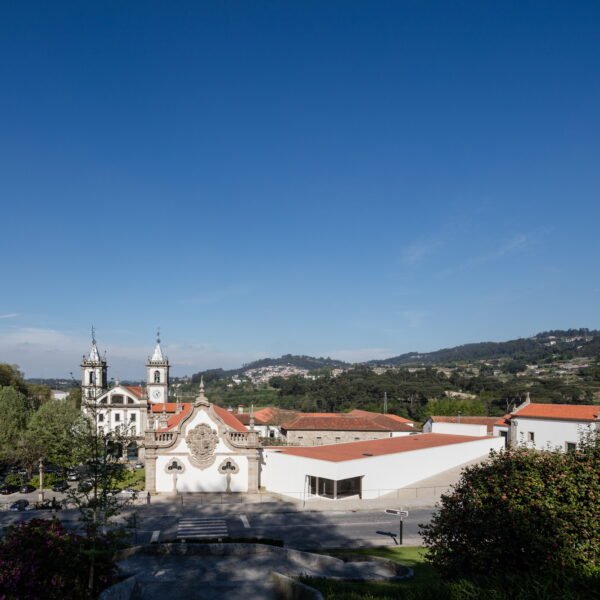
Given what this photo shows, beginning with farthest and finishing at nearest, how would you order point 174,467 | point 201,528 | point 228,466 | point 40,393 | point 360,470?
1. point 40,393
2. point 228,466
3. point 174,467
4. point 360,470
5. point 201,528

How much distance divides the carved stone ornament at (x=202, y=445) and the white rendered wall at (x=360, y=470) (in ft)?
13.9

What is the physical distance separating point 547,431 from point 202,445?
121 ft

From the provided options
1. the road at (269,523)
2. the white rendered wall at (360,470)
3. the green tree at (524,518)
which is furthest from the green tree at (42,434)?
the green tree at (524,518)

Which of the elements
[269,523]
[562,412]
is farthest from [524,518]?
[562,412]

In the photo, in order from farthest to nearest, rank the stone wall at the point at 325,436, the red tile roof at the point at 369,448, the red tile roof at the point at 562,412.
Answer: the stone wall at the point at 325,436
the red tile roof at the point at 562,412
the red tile roof at the point at 369,448

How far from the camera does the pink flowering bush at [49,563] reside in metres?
10.6

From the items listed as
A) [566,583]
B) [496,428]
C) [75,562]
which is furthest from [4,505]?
[496,428]

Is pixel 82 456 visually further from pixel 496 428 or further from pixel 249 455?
pixel 496 428

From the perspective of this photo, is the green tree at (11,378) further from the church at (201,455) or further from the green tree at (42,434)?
the church at (201,455)

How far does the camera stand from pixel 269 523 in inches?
1151

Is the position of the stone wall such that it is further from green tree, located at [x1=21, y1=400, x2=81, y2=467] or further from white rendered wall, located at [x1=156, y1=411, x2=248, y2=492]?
green tree, located at [x1=21, y1=400, x2=81, y2=467]

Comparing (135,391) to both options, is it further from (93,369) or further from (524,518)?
(524,518)

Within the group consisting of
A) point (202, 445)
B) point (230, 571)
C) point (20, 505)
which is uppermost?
point (202, 445)

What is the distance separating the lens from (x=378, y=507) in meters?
33.6
